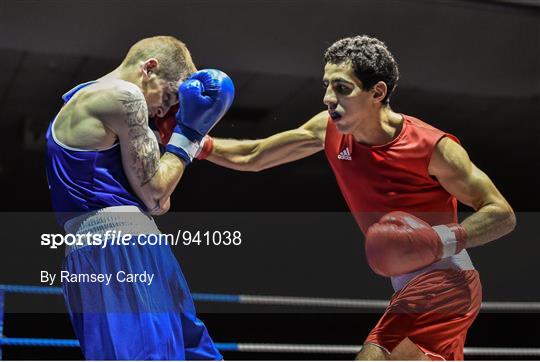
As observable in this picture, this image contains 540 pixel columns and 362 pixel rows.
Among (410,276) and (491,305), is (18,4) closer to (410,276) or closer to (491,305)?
(410,276)

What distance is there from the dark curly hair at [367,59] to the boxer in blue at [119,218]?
0.77 metres

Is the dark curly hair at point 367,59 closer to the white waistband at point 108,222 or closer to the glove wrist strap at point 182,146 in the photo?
the glove wrist strap at point 182,146

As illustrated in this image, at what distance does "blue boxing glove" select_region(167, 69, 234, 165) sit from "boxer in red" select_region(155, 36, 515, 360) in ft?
1.18

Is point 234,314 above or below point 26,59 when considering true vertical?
below

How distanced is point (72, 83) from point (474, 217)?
5.70ft

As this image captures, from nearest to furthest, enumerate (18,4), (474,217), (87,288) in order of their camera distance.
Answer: (87,288) < (474,217) < (18,4)

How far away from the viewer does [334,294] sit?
12.5ft

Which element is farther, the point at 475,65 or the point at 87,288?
the point at 475,65

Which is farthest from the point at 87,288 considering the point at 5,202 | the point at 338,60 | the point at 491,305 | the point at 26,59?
the point at 491,305

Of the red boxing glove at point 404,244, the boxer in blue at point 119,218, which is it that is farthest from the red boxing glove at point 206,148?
the red boxing glove at point 404,244

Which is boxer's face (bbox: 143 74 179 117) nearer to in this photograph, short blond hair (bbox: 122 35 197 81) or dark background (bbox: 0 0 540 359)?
short blond hair (bbox: 122 35 197 81)

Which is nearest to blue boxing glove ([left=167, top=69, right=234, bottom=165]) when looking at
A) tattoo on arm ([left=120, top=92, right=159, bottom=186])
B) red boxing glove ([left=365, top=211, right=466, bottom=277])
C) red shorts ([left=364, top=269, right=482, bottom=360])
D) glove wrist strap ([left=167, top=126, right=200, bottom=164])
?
glove wrist strap ([left=167, top=126, right=200, bottom=164])

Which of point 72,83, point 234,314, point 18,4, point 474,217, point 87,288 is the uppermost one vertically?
point 18,4

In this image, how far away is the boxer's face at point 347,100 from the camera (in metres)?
3.47
